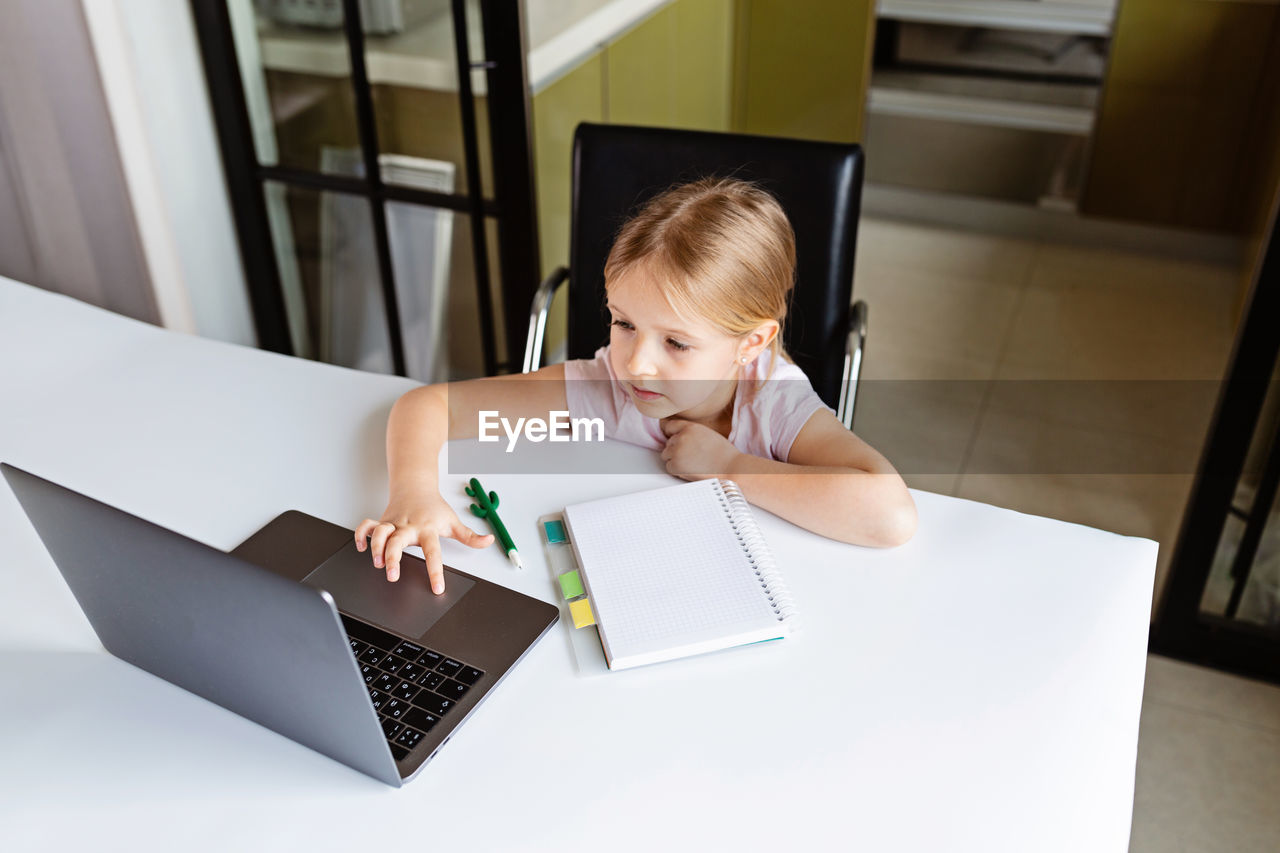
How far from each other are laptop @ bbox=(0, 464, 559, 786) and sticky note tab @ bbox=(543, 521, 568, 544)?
89mm

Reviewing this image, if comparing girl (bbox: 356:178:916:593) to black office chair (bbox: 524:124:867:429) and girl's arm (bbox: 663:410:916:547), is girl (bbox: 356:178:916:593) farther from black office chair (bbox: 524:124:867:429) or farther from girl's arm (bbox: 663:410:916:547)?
black office chair (bbox: 524:124:867:429)

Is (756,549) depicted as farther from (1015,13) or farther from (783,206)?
(1015,13)

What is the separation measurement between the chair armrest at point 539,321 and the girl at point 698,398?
22 cm

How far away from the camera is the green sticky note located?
3.36 feet

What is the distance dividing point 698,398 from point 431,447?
0.32 metres

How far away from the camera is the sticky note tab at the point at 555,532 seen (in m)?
1.09

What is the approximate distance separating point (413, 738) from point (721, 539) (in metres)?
0.37

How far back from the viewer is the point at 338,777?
0.85 metres

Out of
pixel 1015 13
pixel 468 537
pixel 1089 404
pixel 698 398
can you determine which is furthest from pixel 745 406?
pixel 1015 13

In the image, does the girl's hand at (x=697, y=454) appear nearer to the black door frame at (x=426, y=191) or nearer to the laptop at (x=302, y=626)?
the laptop at (x=302, y=626)

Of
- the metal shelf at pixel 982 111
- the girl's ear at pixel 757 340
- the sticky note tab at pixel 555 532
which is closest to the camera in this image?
the sticky note tab at pixel 555 532

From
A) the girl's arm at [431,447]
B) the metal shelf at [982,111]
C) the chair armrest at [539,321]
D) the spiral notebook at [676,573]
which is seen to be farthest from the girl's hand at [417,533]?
the metal shelf at [982,111]

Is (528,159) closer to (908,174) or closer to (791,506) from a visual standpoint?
(791,506)

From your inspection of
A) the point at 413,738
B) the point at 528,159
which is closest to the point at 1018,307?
the point at 528,159
